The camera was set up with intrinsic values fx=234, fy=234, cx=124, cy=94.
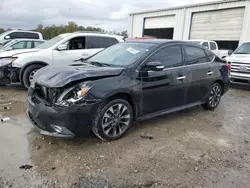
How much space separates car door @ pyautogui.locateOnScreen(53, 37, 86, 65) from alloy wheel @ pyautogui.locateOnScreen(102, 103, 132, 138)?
12.9ft

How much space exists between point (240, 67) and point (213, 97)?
3917mm

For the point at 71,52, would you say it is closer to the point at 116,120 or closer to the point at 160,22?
the point at 116,120

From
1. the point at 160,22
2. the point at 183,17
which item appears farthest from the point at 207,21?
the point at 160,22

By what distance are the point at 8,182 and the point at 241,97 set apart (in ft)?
23.1

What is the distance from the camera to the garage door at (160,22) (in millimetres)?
20773

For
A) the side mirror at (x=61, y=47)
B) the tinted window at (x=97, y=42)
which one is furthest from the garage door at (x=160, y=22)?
the side mirror at (x=61, y=47)

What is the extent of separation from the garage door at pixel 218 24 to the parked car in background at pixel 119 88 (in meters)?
12.8

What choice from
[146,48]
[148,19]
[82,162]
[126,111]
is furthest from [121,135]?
[148,19]

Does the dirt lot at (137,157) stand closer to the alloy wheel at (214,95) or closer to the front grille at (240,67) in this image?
the alloy wheel at (214,95)

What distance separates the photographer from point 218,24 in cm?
1720

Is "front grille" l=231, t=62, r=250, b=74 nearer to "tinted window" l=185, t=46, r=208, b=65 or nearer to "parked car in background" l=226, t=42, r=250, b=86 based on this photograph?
"parked car in background" l=226, t=42, r=250, b=86

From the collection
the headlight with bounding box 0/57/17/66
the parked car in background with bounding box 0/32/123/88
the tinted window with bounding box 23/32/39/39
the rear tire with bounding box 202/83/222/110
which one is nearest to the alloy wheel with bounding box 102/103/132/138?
the rear tire with bounding box 202/83/222/110

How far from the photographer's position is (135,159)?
3.28 m

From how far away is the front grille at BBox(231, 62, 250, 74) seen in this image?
27.8ft
